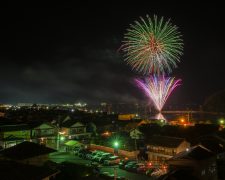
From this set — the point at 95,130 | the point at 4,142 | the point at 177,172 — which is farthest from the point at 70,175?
the point at 95,130

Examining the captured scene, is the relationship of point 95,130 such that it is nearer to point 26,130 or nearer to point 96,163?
point 26,130

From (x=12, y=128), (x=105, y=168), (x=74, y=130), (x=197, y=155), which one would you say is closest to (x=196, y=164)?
(x=197, y=155)

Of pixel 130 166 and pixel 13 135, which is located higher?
pixel 13 135

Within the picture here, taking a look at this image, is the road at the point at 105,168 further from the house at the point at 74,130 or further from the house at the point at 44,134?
the house at the point at 74,130

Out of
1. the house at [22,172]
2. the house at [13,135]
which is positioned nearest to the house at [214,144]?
the house at [22,172]

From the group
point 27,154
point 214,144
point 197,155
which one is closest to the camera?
point 197,155

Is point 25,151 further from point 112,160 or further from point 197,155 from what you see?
point 197,155

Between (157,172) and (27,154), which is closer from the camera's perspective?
(27,154)
